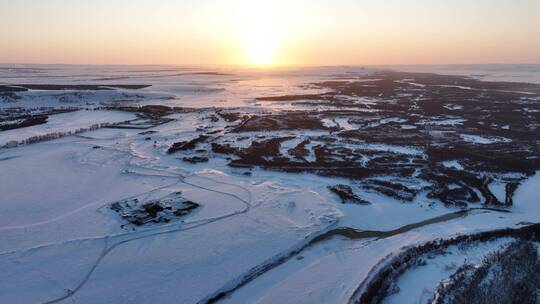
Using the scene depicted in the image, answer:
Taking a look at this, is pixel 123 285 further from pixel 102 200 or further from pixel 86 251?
pixel 102 200

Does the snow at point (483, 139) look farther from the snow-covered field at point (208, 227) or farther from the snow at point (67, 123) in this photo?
the snow at point (67, 123)

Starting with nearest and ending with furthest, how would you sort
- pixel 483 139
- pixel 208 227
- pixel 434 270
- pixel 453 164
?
pixel 434 270 < pixel 208 227 < pixel 453 164 < pixel 483 139

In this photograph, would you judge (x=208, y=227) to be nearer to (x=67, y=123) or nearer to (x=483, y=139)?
(x=483, y=139)

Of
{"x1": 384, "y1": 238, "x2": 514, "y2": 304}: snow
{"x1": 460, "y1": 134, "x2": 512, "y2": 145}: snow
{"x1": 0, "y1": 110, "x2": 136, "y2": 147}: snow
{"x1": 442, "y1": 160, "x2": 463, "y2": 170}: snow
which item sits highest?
{"x1": 0, "y1": 110, "x2": 136, "y2": 147}: snow

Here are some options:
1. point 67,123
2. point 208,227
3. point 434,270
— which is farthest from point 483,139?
point 67,123

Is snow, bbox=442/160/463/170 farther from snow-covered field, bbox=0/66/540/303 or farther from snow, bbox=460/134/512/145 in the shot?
snow, bbox=460/134/512/145

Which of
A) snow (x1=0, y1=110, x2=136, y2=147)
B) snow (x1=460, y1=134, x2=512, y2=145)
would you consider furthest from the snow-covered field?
snow (x1=460, y1=134, x2=512, y2=145)

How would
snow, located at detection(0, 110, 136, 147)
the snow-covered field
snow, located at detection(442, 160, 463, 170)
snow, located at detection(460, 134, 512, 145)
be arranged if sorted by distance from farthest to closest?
snow, located at detection(0, 110, 136, 147) → snow, located at detection(460, 134, 512, 145) → snow, located at detection(442, 160, 463, 170) → the snow-covered field

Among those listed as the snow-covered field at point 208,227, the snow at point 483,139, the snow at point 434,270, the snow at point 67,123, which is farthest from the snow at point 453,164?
the snow at point 67,123
